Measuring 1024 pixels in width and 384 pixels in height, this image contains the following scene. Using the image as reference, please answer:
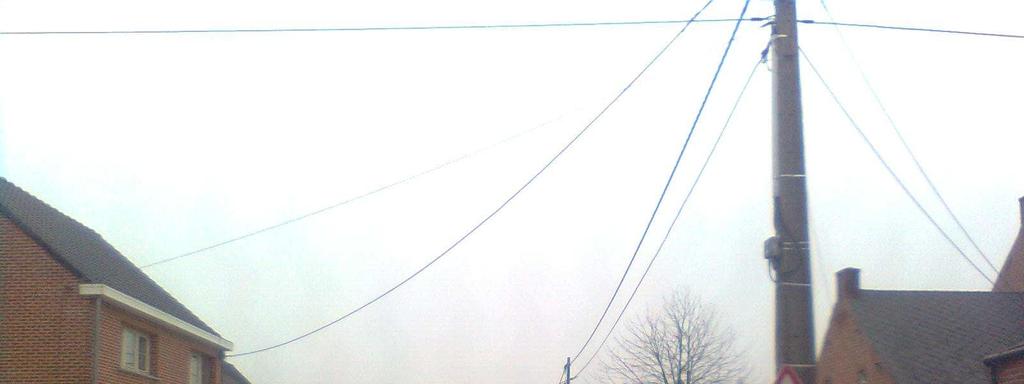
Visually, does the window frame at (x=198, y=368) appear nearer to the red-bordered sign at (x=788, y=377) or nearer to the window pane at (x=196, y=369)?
the window pane at (x=196, y=369)

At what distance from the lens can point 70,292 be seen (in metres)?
20.5

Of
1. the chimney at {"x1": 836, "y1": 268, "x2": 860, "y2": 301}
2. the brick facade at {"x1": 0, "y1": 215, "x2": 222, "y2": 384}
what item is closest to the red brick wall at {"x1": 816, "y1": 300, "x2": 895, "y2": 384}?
the chimney at {"x1": 836, "y1": 268, "x2": 860, "y2": 301}

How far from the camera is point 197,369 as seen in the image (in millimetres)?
26938

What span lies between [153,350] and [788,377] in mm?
18681

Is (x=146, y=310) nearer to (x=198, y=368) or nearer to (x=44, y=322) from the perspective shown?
(x=44, y=322)

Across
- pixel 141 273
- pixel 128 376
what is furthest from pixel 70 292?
pixel 141 273

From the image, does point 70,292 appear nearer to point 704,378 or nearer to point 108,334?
point 108,334

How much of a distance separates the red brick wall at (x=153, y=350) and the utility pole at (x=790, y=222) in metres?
15.9

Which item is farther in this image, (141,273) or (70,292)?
(141,273)

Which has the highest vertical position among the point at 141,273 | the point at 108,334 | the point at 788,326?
the point at 141,273

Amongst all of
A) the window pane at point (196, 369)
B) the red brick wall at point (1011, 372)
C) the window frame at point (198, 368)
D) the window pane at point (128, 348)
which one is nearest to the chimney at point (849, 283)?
the red brick wall at point (1011, 372)

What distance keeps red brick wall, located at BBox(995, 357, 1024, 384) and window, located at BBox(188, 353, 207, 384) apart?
61.4 feet

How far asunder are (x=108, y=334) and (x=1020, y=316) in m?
26.7

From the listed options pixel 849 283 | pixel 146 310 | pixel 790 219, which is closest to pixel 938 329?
pixel 849 283
